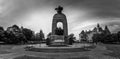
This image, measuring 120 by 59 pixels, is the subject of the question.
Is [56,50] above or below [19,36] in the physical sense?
below

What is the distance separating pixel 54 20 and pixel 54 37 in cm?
706

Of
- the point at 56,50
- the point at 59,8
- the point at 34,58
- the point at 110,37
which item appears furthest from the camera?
the point at 110,37

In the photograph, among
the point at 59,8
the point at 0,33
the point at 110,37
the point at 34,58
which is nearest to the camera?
the point at 34,58

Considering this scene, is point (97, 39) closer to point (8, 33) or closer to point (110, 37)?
point (110, 37)

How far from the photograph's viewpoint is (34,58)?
11.5 m

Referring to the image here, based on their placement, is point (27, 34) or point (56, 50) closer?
point (56, 50)

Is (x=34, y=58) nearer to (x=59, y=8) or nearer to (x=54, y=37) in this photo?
(x=54, y=37)

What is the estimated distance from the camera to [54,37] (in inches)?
1136

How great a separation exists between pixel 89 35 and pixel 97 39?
49579mm

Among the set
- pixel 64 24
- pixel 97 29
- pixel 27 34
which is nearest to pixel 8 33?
pixel 27 34

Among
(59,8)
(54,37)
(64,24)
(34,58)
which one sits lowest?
(34,58)

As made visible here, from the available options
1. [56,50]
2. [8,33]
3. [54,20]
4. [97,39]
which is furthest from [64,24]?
[97,39]

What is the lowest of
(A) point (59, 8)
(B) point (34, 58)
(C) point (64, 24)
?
(B) point (34, 58)

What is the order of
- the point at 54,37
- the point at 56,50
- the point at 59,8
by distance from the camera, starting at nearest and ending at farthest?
the point at 56,50 → the point at 54,37 → the point at 59,8
